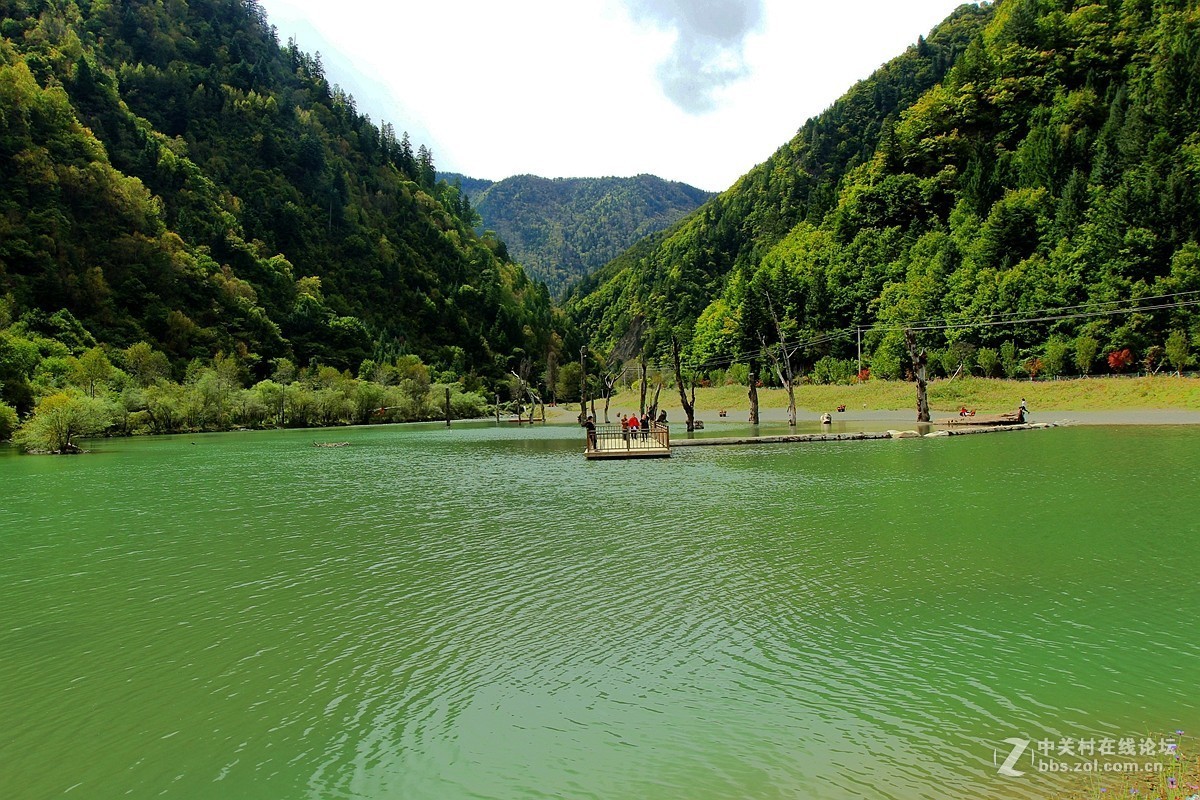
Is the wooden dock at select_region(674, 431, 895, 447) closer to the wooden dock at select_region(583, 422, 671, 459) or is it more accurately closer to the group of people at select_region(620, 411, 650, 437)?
the wooden dock at select_region(583, 422, 671, 459)

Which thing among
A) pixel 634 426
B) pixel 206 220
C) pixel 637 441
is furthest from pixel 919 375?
pixel 206 220

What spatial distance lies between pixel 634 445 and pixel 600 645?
32356 millimetres

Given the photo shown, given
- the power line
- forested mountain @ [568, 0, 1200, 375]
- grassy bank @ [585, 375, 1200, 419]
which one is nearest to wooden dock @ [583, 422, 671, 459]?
the power line

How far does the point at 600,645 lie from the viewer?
9906 millimetres

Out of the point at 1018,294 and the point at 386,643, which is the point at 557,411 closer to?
the point at 1018,294

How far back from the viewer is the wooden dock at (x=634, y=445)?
40531 mm

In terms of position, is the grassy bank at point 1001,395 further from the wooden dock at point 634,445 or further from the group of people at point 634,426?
the wooden dock at point 634,445

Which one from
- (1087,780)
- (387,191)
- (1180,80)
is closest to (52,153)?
(387,191)

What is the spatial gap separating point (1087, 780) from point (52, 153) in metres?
145

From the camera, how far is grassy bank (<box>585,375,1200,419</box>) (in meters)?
56.6

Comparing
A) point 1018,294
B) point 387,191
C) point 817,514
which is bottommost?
point 817,514

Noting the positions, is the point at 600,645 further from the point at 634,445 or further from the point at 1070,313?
the point at 1070,313

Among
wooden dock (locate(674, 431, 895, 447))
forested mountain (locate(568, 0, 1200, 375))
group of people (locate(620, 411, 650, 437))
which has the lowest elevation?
wooden dock (locate(674, 431, 895, 447))

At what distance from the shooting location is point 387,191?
187500mm
